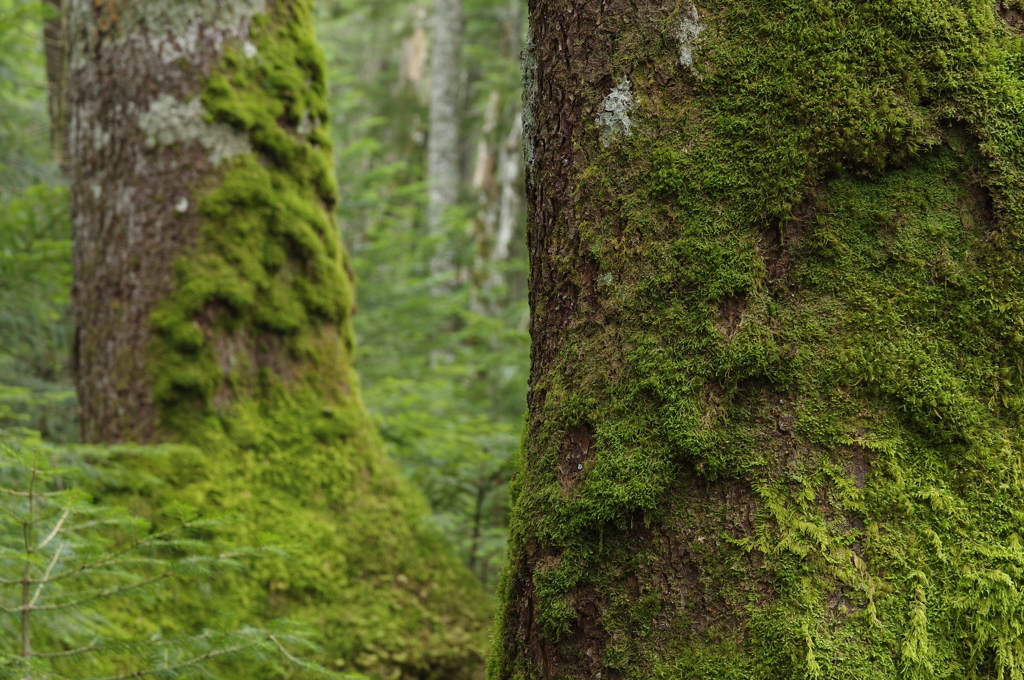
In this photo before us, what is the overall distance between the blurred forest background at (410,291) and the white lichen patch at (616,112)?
30.2 inches

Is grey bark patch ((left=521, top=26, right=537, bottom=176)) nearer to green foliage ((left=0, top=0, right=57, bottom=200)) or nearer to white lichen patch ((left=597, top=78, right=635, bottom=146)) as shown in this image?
Answer: white lichen patch ((left=597, top=78, right=635, bottom=146))

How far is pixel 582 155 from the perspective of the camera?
1705 mm

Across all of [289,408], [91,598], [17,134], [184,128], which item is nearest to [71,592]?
[91,598]

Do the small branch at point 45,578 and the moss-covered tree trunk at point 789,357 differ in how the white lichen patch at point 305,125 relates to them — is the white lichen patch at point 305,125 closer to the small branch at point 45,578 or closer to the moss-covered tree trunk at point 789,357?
the small branch at point 45,578

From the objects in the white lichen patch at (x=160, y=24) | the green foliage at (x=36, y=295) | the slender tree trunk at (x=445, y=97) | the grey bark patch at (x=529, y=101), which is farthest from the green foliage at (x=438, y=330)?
the white lichen patch at (x=160, y=24)

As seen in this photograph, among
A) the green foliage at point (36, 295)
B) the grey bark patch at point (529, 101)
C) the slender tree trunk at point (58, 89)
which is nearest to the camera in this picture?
the grey bark patch at point (529, 101)

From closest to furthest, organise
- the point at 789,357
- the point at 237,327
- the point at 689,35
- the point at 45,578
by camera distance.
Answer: the point at 789,357
the point at 689,35
the point at 45,578
the point at 237,327

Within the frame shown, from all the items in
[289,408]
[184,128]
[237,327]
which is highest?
[184,128]

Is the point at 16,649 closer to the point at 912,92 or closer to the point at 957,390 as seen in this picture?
the point at 957,390

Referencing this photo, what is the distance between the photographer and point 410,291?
25.9ft

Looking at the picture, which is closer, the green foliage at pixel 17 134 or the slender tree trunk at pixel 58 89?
the green foliage at pixel 17 134

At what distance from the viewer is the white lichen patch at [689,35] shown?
1632 mm

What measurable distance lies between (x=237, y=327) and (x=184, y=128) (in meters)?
1.16

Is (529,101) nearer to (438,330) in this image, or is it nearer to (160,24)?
(160,24)
